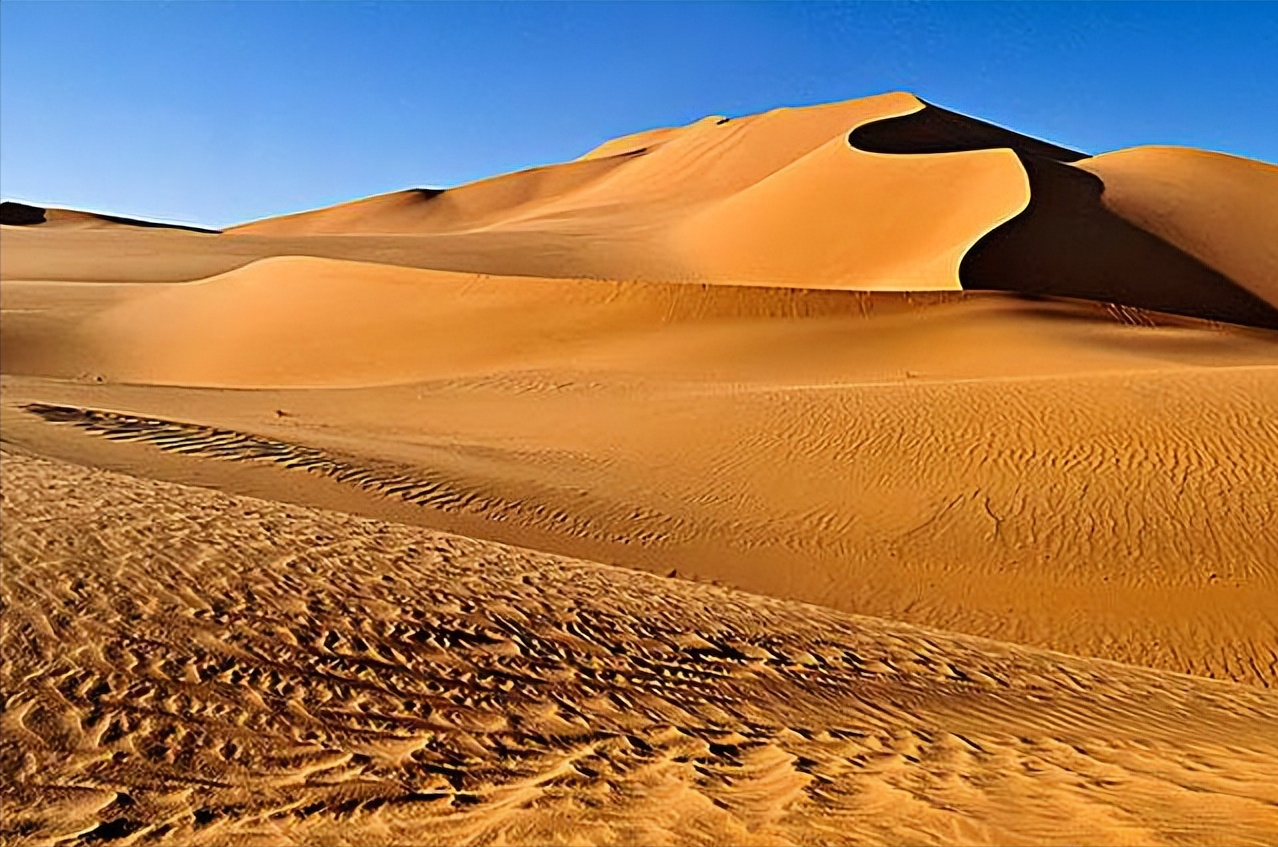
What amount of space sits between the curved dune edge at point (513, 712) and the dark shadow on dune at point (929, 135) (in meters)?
28.2

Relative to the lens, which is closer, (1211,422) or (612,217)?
(1211,422)

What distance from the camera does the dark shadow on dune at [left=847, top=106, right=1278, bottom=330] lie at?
2375 centimetres

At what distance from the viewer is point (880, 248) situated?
28.0 meters

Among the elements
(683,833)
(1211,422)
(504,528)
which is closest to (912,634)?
(504,528)

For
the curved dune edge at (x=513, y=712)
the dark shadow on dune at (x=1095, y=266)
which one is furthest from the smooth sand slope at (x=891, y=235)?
the curved dune edge at (x=513, y=712)

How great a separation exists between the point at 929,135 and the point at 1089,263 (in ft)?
49.8

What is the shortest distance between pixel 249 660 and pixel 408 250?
110ft

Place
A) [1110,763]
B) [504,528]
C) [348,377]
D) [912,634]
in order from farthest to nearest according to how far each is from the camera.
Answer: [348,377]
[504,528]
[912,634]
[1110,763]

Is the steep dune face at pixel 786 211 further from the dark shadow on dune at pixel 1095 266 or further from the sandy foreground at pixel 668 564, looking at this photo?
the sandy foreground at pixel 668 564

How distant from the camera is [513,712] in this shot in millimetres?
5199

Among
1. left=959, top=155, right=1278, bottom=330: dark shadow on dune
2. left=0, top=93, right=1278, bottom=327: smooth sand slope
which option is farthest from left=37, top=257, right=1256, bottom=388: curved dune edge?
left=0, top=93, right=1278, bottom=327: smooth sand slope

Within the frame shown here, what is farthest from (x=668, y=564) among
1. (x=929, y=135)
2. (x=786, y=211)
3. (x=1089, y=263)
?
(x=929, y=135)

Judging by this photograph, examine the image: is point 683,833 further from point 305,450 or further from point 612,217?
point 612,217

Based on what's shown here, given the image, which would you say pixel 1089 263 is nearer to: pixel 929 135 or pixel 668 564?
pixel 929 135
